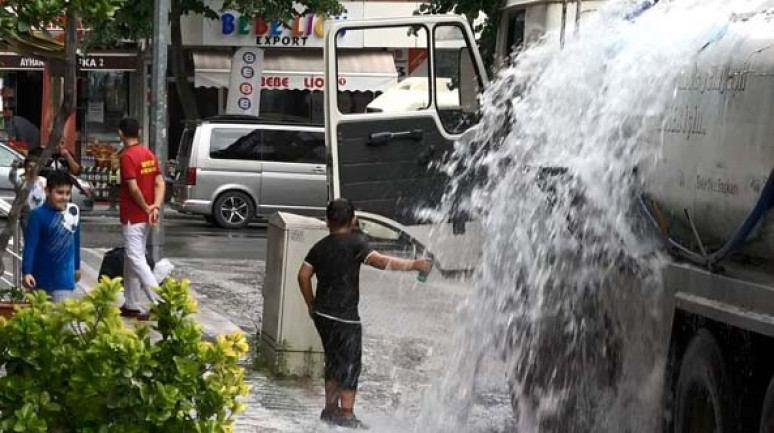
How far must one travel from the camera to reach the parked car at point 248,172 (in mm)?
27375

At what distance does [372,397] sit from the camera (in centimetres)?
1086

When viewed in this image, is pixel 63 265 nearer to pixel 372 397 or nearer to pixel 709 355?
pixel 372 397

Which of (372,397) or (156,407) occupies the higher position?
(156,407)

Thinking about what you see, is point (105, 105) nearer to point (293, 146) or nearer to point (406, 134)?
point (293, 146)

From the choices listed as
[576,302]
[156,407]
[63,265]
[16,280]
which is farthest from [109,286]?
[16,280]

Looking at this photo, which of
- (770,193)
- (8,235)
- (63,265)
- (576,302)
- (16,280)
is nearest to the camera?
(770,193)

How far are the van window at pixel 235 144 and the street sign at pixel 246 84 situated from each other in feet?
11.6

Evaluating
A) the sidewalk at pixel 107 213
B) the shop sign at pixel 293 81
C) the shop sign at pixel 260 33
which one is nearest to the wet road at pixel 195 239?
the sidewalk at pixel 107 213

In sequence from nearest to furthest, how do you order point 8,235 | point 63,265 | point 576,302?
point 576,302 → point 63,265 → point 8,235

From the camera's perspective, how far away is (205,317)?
13969 mm

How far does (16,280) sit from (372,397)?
12.2ft

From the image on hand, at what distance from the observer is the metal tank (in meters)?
6.07

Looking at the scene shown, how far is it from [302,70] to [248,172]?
8.10 meters

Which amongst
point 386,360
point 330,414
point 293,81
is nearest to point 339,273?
point 330,414
